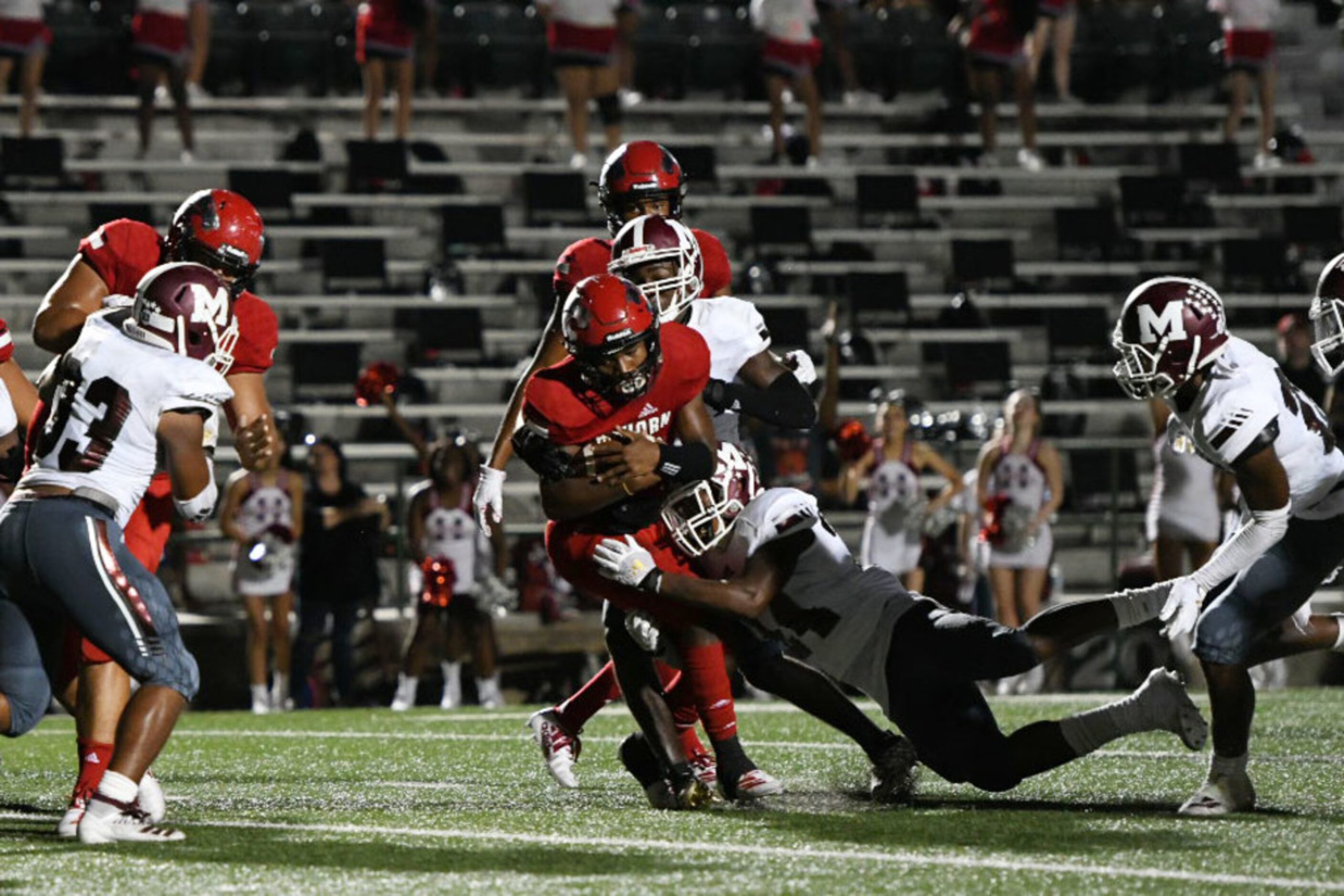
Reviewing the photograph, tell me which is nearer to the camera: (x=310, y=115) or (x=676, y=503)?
(x=676, y=503)

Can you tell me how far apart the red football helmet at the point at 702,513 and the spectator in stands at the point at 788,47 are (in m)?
11.1

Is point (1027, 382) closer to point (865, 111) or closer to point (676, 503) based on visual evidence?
point (865, 111)

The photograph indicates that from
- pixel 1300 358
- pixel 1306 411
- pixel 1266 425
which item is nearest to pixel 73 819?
pixel 1266 425

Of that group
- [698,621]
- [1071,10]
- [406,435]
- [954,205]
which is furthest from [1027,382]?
[698,621]

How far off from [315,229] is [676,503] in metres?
10.4

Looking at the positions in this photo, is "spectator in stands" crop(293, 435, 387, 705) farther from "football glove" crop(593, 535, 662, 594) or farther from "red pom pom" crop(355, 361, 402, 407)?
"football glove" crop(593, 535, 662, 594)

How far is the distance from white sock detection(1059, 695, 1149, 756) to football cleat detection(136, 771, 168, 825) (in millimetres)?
2206

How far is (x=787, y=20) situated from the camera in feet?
54.4

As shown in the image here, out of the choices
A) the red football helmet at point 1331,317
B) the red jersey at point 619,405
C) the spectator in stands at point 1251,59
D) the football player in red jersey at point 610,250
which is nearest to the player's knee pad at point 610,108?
the spectator in stands at point 1251,59

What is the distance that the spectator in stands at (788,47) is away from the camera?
54.4ft

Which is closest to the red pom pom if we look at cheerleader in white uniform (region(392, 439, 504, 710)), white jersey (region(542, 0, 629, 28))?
cheerleader in white uniform (region(392, 439, 504, 710))

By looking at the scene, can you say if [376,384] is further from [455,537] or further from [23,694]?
[23,694]

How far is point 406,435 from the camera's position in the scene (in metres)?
12.7

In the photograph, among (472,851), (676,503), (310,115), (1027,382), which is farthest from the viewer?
(310,115)
